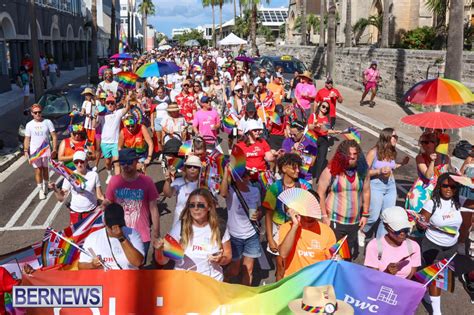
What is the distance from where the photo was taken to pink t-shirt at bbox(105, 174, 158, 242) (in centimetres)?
579

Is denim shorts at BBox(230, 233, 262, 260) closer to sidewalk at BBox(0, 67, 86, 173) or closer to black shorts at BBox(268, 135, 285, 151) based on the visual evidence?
black shorts at BBox(268, 135, 285, 151)

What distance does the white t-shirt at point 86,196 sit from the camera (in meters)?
6.82

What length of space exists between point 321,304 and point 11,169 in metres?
11.1

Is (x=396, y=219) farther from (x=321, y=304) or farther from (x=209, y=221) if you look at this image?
(x=321, y=304)

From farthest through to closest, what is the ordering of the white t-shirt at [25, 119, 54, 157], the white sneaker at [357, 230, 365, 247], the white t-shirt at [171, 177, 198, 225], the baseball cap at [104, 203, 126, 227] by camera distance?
the white t-shirt at [25, 119, 54, 157] → the white sneaker at [357, 230, 365, 247] → the white t-shirt at [171, 177, 198, 225] → the baseball cap at [104, 203, 126, 227]

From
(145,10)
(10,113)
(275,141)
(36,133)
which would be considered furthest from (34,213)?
(145,10)

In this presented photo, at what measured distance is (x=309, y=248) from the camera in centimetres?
473

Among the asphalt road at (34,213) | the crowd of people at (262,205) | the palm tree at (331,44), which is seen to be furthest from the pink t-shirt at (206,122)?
the palm tree at (331,44)

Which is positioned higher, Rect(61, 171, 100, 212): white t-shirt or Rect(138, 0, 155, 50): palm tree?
Rect(138, 0, 155, 50): palm tree

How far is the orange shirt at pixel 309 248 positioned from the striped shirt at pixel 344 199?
4.55 feet

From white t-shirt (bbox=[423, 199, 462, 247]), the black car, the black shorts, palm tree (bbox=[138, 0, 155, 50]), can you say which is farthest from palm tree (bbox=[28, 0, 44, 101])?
palm tree (bbox=[138, 0, 155, 50])

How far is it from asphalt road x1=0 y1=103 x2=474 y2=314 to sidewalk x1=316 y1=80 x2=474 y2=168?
262 cm

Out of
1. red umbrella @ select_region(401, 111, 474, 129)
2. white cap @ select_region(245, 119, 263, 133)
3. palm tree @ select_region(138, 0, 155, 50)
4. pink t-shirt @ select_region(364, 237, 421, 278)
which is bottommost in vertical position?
pink t-shirt @ select_region(364, 237, 421, 278)

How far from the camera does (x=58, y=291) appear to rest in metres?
4.20
